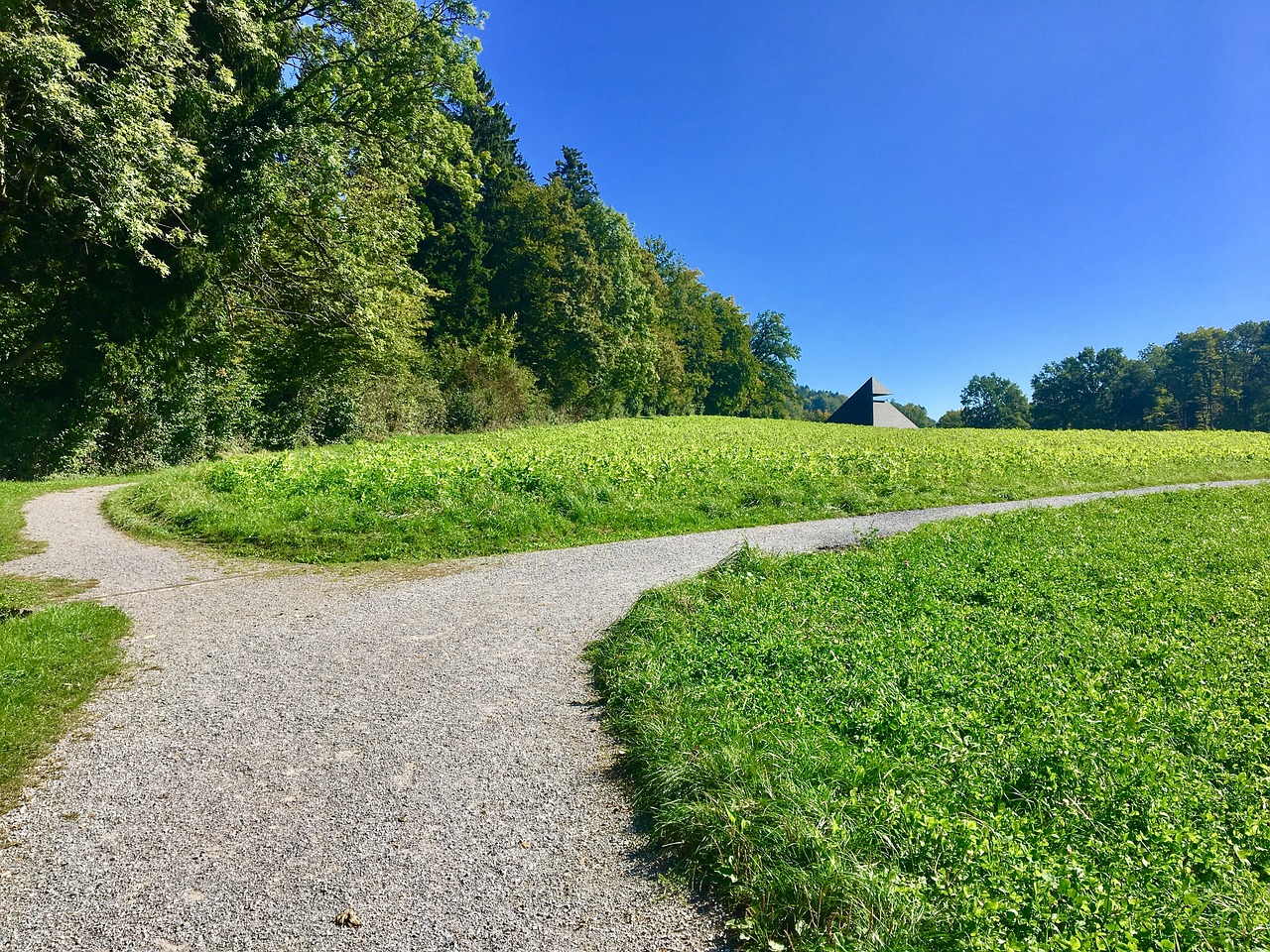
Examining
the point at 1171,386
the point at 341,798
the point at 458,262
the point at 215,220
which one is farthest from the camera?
the point at 1171,386

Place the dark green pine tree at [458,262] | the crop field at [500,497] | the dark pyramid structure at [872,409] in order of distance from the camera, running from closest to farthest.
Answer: the crop field at [500,497]
the dark green pine tree at [458,262]
the dark pyramid structure at [872,409]

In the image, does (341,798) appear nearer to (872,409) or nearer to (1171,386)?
(872,409)

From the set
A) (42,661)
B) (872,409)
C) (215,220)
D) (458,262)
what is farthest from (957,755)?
(872,409)

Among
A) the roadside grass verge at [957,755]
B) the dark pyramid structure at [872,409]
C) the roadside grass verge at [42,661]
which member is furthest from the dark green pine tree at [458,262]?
the dark pyramid structure at [872,409]

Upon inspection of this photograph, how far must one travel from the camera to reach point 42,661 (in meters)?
5.18

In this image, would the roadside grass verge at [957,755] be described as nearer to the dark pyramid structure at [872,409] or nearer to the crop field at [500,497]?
the crop field at [500,497]

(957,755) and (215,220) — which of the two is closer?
(957,755)

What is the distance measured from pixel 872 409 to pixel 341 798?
73954 millimetres

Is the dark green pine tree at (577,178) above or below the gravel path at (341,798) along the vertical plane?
above

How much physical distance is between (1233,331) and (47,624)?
117 metres

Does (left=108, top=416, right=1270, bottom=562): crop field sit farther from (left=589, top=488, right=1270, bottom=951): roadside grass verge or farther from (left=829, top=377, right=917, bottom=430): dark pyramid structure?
(left=829, top=377, right=917, bottom=430): dark pyramid structure

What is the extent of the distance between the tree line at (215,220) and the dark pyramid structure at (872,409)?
170 ft

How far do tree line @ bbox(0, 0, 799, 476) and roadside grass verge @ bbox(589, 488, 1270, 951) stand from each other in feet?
32.8

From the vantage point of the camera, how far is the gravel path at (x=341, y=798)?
2.73 meters
